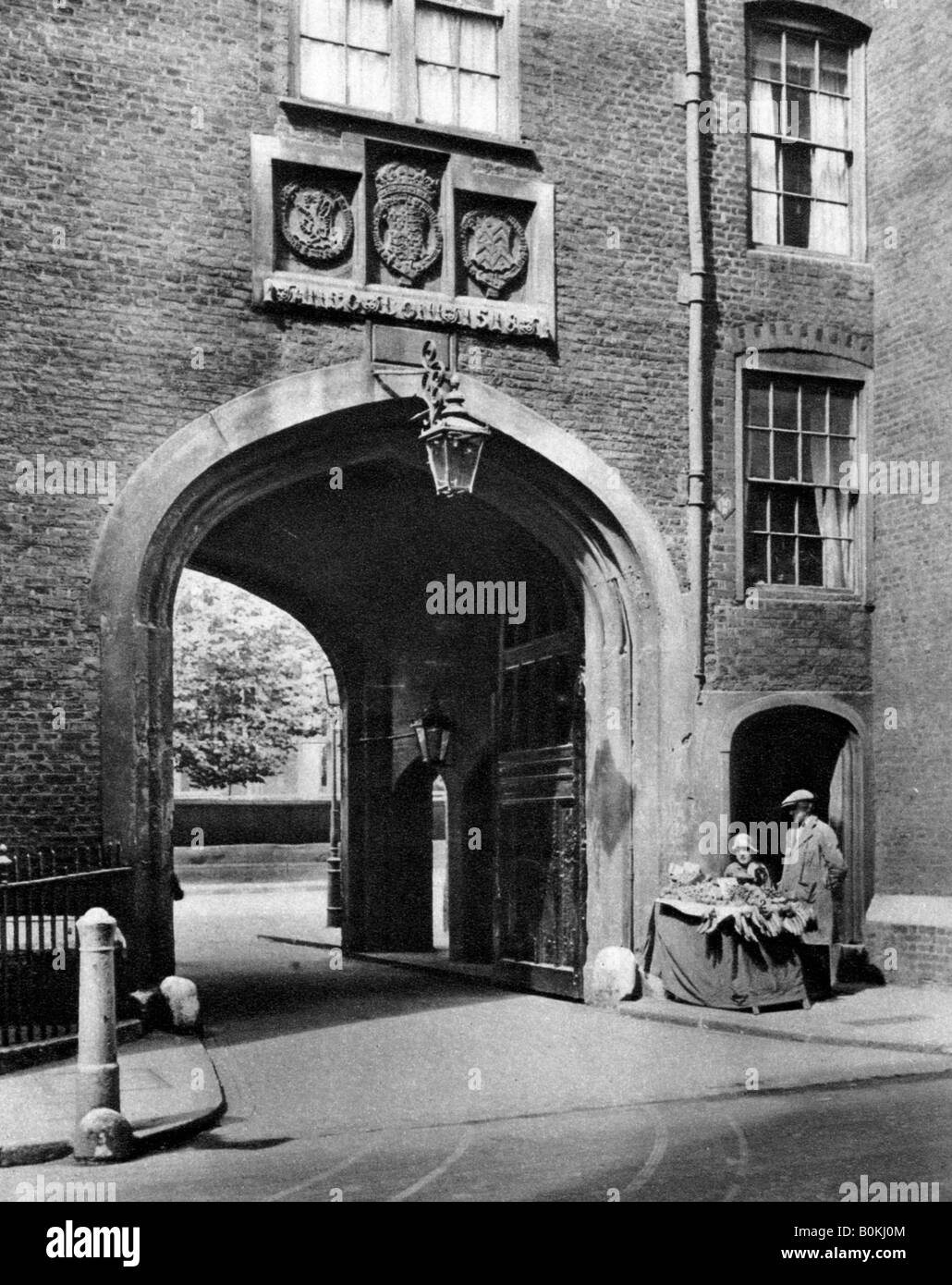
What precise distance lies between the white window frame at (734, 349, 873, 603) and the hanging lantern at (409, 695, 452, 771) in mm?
4673

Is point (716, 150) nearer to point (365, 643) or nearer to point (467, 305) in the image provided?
point (467, 305)

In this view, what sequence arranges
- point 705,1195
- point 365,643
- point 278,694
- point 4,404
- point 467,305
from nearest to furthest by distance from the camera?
point 705,1195
point 4,404
point 467,305
point 365,643
point 278,694

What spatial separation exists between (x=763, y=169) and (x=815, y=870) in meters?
6.27

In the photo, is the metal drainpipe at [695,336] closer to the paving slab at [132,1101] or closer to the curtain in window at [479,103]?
the curtain in window at [479,103]

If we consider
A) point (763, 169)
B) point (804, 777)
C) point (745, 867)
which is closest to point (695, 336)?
point (763, 169)

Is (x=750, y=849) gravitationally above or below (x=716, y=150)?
below

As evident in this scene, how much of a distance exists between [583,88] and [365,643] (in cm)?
789

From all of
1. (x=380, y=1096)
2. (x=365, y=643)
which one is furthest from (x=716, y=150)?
(x=380, y=1096)

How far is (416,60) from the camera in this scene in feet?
43.2

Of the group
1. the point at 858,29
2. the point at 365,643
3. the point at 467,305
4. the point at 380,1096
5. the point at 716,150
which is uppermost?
the point at 858,29

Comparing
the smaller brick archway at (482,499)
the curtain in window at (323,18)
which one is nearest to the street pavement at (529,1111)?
the smaller brick archway at (482,499)

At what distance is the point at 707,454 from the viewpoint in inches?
551

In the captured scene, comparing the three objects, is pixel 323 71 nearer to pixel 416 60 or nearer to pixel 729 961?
pixel 416 60

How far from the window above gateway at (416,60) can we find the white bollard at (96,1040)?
7.32m
